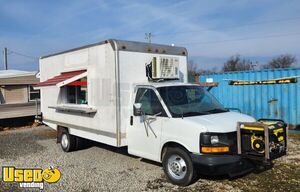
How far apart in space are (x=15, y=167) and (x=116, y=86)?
3.56 meters

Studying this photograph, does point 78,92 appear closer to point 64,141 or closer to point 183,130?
point 64,141

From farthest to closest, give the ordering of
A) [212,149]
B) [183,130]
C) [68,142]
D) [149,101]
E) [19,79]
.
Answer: [19,79], [68,142], [149,101], [183,130], [212,149]

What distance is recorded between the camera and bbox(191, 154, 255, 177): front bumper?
5543 millimetres

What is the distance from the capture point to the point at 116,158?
8547 millimetres

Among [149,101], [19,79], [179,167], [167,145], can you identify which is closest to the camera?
[179,167]

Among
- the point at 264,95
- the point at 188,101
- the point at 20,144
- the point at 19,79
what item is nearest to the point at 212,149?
the point at 188,101

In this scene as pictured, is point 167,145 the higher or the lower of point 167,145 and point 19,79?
the lower

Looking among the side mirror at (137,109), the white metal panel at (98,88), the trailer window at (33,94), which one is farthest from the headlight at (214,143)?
the trailer window at (33,94)

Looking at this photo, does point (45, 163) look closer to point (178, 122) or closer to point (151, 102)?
point (151, 102)

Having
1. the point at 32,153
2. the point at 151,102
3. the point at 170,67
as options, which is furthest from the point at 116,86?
the point at 32,153

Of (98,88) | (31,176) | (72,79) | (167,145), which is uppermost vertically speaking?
(72,79)

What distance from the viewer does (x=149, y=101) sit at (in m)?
6.86

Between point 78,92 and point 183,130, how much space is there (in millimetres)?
4404

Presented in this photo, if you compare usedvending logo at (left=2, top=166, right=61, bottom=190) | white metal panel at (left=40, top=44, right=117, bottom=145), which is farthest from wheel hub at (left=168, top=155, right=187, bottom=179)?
usedvending logo at (left=2, top=166, right=61, bottom=190)
